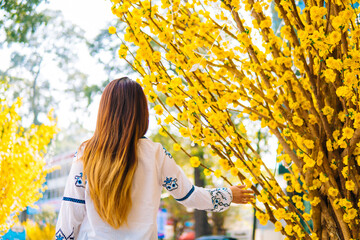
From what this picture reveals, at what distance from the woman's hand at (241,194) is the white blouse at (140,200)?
5 cm

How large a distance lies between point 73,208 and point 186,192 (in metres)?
0.37

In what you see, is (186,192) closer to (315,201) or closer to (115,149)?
(115,149)

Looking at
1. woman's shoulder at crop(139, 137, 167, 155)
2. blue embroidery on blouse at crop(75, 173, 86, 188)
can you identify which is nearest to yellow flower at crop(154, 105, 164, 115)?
woman's shoulder at crop(139, 137, 167, 155)

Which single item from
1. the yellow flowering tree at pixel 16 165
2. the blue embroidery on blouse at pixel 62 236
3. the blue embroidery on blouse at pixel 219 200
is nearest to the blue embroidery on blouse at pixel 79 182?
the blue embroidery on blouse at pixel 62 236

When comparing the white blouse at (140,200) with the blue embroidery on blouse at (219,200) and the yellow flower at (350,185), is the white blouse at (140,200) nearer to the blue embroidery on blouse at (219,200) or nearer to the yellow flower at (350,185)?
the blue embroidery on blouse at (219,200)

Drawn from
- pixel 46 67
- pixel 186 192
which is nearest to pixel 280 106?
pixel 186 192

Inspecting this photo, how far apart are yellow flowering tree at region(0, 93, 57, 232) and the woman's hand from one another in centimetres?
441

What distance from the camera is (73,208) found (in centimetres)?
136

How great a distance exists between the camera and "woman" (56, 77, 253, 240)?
130 centimetres

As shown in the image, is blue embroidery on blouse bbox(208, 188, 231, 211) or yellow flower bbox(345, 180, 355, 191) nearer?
yellow flower bbox(345, 180, 355, 191)

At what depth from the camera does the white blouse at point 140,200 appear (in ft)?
4.27

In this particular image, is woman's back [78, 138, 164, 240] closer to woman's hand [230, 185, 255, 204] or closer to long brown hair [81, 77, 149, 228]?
long brown hair [81, 77, 149, 228]

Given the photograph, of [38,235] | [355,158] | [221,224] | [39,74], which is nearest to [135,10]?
[355,158]

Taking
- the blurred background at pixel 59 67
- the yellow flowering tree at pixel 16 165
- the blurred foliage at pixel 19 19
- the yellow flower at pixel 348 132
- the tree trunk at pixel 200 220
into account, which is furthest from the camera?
the tree trunk at pixel 200 220
